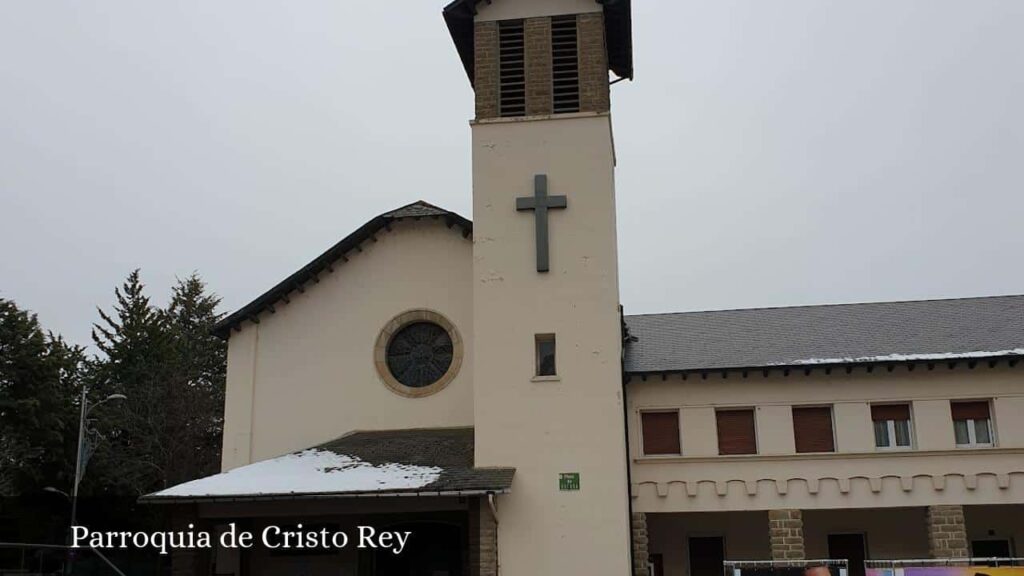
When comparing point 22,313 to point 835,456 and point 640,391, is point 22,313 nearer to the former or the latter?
point 640,391

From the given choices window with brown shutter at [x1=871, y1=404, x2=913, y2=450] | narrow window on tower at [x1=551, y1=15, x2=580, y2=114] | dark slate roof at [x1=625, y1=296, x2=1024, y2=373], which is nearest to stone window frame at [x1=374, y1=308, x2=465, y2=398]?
dark slate roof at [x1=625, y1=296, x2=1024, y2=373]

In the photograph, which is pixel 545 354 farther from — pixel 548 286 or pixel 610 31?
pixel 610 31

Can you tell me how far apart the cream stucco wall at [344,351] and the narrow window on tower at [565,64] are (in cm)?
379

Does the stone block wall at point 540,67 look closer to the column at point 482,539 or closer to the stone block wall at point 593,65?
the stone block wall at point 593,65

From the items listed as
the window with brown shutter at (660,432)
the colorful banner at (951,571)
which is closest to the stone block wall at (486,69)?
the window with brown shutter at (660,432)

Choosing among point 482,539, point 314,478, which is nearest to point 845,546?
point 482,539

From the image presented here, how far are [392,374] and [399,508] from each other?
3811 millimetres

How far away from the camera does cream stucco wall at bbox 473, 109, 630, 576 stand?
1738 centimetres

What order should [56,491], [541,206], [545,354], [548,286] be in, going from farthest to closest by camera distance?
[56,491] → [541,206] → [548,286] → [545,354]

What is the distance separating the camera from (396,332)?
2105cm

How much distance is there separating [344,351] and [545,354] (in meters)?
4.94

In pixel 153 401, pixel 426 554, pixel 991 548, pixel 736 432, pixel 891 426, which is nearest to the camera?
pixel 426 554

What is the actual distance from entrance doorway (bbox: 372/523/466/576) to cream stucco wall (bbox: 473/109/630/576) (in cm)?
310

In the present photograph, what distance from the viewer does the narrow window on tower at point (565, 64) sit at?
19703mm
